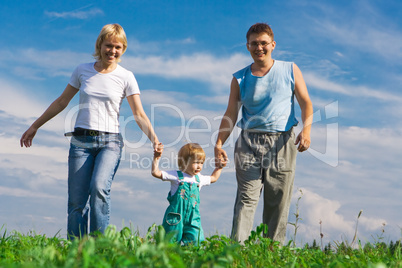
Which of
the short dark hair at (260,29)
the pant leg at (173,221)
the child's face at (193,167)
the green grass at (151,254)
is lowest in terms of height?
the pant leg at (173,221)

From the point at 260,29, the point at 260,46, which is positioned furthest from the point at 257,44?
the point at 260,29

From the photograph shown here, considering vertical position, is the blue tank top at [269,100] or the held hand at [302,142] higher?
the blue tank top at [269,100]

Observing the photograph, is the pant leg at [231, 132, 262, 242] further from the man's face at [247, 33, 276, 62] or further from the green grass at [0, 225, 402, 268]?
the man's face at [247, 33, 276, 62]

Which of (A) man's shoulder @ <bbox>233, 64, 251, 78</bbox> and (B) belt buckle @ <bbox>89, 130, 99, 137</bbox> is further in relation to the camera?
(A) man's shoulder @ <bbox>233, 64, 251, 78</bbox>

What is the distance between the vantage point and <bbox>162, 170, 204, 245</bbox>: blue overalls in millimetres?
6102

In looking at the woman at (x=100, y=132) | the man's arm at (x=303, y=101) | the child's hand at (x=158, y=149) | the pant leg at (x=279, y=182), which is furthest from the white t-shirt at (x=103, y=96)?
the man's arm at (x=303, y=101)

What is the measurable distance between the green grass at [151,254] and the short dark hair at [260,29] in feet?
8.50

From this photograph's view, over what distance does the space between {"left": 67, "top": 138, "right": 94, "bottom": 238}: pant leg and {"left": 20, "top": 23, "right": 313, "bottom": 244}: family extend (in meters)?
0.01

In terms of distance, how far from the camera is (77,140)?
5.67 metres

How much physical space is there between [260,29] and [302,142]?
146 cm

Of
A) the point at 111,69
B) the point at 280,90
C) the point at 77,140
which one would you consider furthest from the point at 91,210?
the point at 280,90

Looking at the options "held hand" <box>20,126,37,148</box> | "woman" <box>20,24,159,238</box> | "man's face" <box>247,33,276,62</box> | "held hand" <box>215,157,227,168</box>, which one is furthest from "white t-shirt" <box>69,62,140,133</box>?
"man's face" <box>247,33,276,62</box>

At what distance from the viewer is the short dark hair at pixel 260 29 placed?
5.69 meters

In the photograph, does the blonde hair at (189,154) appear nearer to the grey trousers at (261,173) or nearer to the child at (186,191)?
the child at (186,191)
